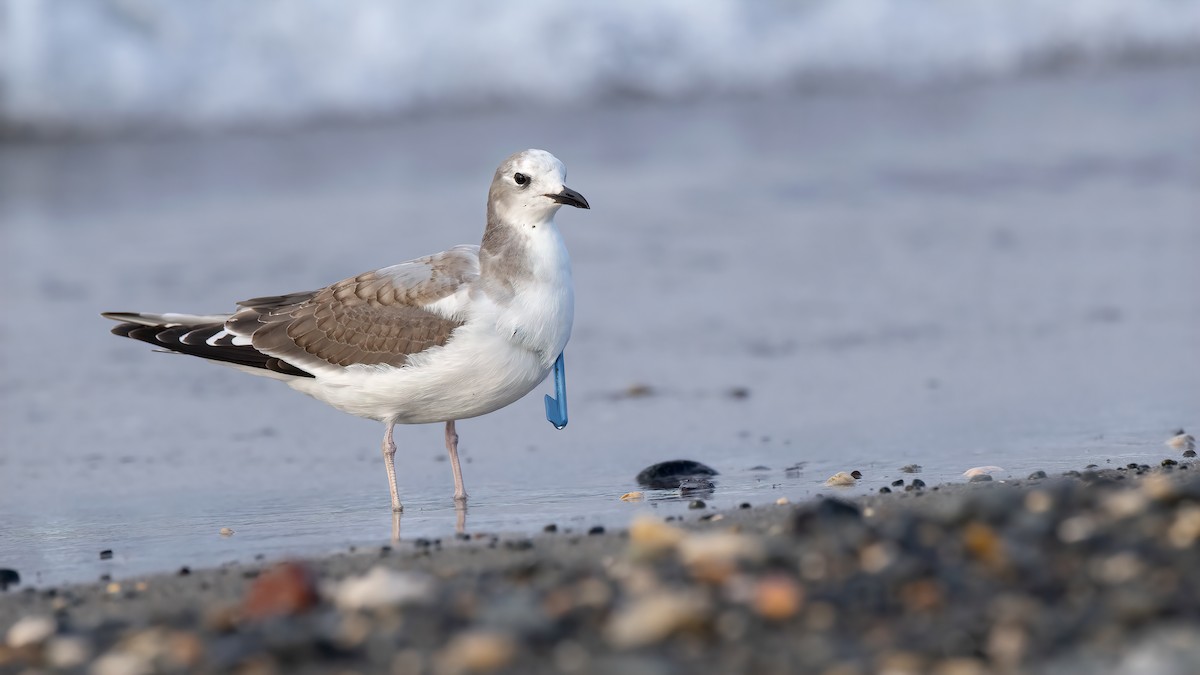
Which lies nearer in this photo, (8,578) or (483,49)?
(8,578)

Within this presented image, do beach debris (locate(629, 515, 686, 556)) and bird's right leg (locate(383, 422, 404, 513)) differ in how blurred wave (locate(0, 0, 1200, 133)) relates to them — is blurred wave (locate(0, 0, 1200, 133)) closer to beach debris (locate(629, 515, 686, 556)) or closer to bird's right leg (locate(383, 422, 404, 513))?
bird's right leg (locate(383, 422, 404, 513))

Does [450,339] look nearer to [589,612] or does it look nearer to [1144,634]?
[589,612]

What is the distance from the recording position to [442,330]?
613 cm

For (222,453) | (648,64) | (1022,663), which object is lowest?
(1022,663)

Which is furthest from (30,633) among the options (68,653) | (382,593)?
(382,593)

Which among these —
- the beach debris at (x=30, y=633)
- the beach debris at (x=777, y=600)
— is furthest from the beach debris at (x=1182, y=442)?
the beach debris at (x=30, y=633)

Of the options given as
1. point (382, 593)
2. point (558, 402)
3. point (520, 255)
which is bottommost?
point (382, 593)

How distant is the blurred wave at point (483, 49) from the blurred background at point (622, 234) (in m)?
0.03

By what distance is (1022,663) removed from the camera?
135 inches

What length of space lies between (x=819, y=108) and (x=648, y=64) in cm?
161

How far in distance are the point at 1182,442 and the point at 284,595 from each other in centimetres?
366

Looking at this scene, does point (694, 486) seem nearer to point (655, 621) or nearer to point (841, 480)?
point (841, 480)

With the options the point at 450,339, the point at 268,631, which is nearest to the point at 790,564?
the point at 268,631

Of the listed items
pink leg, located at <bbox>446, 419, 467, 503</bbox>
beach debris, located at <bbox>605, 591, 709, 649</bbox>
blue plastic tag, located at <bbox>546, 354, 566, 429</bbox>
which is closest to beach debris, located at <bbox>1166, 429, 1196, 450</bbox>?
blue plastic tag, located at <bbox>546, 354, 566, 429</bbox>
